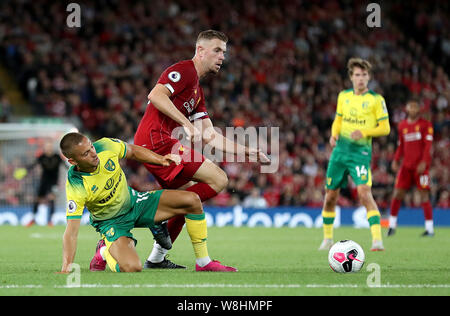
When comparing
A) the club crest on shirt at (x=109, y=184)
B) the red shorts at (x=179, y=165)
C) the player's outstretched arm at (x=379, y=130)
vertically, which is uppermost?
the player's outstretched arm at (x=379, y=130)

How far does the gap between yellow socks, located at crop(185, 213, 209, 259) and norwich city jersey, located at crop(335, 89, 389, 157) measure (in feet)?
11.2

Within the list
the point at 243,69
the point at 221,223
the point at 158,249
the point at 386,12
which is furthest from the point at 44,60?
the point at 158,249

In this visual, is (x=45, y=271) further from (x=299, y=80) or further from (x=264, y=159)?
(x=299, y=80)

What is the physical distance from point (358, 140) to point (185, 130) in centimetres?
351

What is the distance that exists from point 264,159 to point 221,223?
36.6ft

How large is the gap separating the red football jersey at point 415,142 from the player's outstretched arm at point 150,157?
7.55 m

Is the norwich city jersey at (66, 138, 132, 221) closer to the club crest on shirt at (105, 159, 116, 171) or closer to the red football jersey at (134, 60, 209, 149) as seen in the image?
the club crest on shirt at (105, 159, 116, 171)

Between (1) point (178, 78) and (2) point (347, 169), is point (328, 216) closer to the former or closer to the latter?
(2) point (347, 169)

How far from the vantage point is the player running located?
680 cm

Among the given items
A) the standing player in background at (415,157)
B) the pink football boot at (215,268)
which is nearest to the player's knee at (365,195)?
the pink football boot at (215,268)

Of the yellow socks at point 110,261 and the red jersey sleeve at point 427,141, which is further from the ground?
the red jersey sleeve at point 427,141

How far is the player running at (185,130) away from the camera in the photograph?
6797 mm

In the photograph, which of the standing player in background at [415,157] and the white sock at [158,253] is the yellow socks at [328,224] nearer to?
the white sock at [158,253]

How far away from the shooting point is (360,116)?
31.9 feet
